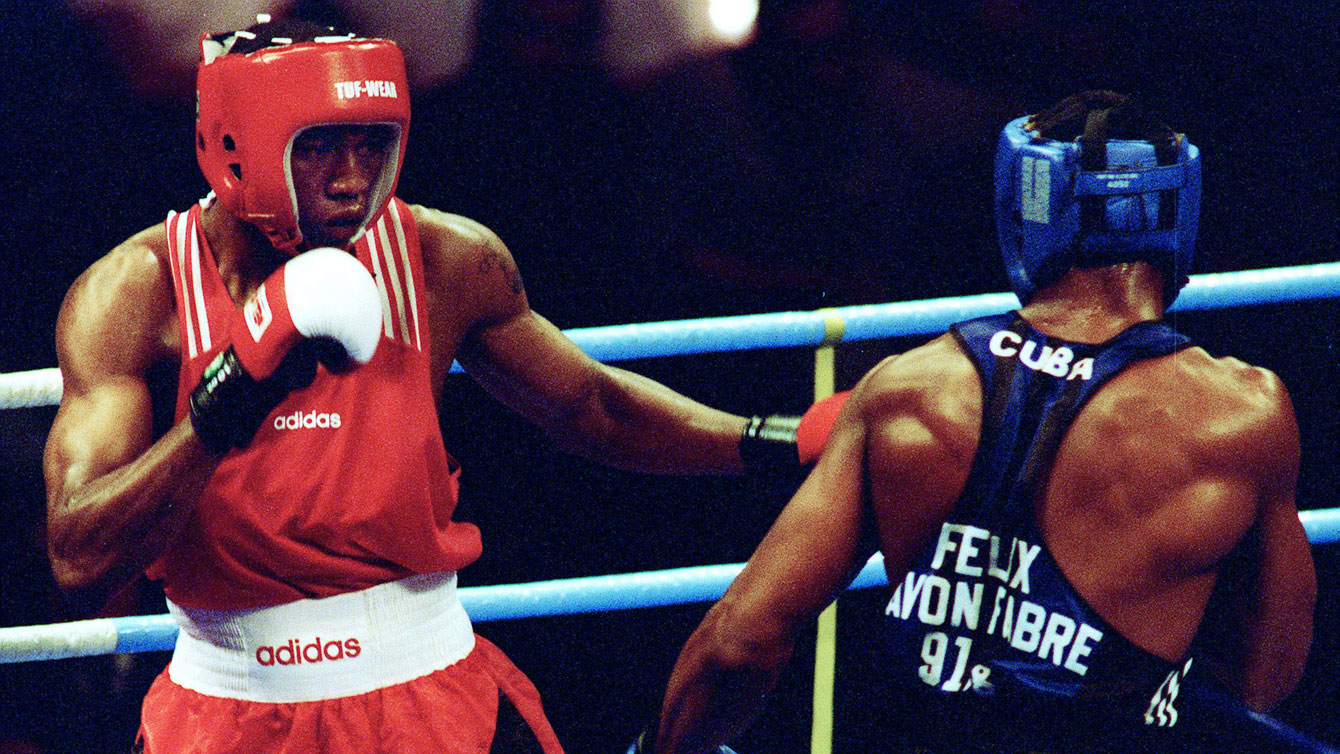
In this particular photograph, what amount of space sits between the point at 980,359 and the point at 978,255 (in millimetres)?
1721

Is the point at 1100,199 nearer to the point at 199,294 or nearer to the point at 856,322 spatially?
the point at 856,322

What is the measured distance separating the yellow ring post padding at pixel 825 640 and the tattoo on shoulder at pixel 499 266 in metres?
0.57

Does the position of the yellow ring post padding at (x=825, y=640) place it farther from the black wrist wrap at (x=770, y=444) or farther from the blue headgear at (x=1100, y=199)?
the blue headgear at (x=1100, y=199)

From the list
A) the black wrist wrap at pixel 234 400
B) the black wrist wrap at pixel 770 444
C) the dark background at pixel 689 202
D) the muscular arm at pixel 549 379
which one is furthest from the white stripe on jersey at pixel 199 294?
the dark background at pixel 689 202

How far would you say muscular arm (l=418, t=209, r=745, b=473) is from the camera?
6.37ft

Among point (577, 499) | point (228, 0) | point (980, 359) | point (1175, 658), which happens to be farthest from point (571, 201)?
point (1175, 658)

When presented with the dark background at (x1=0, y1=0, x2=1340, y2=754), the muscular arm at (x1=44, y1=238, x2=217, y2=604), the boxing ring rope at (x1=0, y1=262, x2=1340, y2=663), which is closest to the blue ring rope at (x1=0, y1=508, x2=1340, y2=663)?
the boxing ring rope at (x1=0, y1=262, x2=1340, y2=663)

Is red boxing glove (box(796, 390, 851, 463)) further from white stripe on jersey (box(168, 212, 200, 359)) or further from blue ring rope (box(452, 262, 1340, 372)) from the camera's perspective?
white stripe on jersey (box(168, 212, 200, 359))

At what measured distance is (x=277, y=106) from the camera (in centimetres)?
168

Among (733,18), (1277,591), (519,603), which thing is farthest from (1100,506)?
(733,18)

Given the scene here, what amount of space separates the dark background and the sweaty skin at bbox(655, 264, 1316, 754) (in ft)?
Result: 4.16

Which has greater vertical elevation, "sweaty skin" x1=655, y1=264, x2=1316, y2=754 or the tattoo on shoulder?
the tattoo on shoulder

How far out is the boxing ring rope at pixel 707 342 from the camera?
7.39 ft

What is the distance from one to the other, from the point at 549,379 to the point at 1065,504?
83cm
